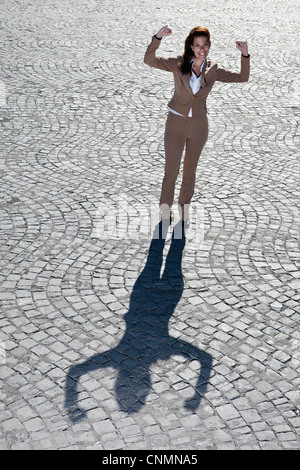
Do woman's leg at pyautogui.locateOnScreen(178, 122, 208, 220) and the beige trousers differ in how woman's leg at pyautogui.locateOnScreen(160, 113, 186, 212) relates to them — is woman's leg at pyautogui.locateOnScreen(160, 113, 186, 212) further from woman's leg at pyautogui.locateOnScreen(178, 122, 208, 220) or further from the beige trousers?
woman's leg at pyautogui.locateOnScreen(178, 122, 208, 220)

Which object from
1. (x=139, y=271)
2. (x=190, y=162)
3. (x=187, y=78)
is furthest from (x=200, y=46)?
(x=139, y=271)

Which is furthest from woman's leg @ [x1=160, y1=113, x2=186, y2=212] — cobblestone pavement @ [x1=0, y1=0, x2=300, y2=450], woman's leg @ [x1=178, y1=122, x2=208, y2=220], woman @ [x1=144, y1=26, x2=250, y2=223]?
cobblestone pavement @ [x1=0, y1=0, x2=300, y2=450]

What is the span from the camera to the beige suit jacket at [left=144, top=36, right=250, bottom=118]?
22.1 ft

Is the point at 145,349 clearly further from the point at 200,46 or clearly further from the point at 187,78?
the point at 200,46

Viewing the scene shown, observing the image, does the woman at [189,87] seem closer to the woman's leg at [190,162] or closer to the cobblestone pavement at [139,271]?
the woman's leg at [190,162]

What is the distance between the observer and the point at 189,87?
6727mm

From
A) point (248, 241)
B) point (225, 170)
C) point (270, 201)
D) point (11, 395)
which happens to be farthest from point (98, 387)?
point (225, 170)

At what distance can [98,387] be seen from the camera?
16.4ft

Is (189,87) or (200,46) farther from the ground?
Result: (200,46)

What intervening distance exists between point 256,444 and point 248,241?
108 inches

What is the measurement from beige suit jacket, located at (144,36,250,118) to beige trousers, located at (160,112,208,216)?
10cm

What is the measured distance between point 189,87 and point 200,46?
40 centimetres

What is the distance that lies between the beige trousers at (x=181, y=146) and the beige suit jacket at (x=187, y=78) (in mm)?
99

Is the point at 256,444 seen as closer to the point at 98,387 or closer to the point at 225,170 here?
the point at 98,387
